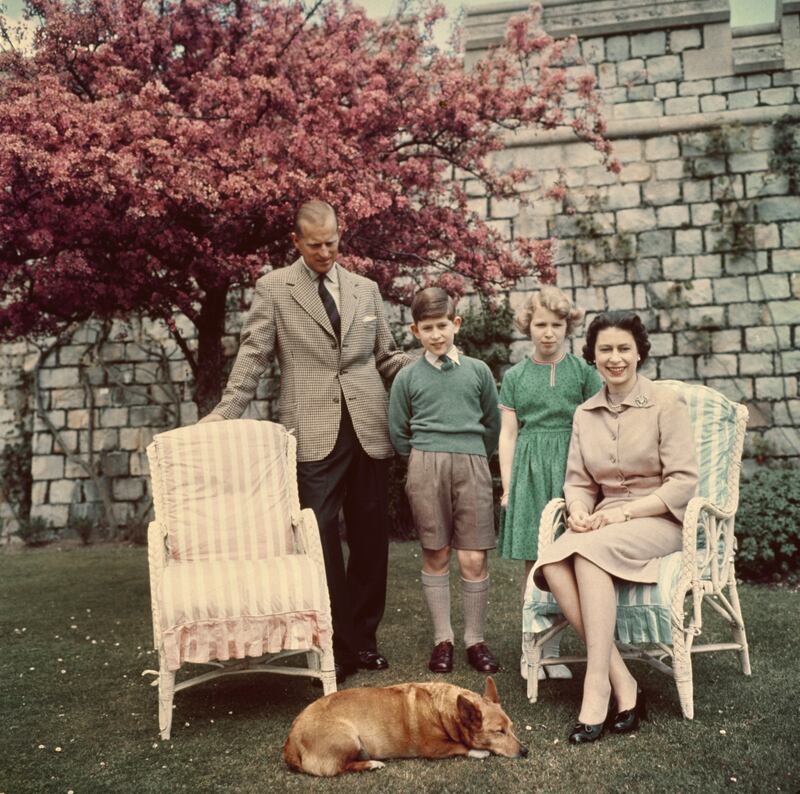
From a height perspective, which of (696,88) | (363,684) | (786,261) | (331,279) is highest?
(696,88)

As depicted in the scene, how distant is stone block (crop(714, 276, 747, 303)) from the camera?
7.95m

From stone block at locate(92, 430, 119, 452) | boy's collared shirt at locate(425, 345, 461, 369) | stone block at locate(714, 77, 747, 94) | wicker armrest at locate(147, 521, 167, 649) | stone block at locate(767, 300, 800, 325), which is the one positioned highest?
stone block at locate(714, 77, 747, 94)

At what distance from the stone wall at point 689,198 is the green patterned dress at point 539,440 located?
474cm

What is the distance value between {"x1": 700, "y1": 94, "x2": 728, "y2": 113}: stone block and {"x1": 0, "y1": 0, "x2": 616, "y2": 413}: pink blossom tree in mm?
2261

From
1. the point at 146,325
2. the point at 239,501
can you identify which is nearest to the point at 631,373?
the point at 239,501

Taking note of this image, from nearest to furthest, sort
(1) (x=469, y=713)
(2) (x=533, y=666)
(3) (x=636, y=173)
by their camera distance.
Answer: (1) (x=469, y=713)
(2) (x=533, y=666)
(3) (x=636, y=173)

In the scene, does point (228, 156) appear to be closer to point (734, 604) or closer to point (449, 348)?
point (449, 348)

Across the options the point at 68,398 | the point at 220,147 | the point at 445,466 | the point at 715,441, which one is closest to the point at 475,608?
the point at 445,466

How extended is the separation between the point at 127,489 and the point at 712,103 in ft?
22.7

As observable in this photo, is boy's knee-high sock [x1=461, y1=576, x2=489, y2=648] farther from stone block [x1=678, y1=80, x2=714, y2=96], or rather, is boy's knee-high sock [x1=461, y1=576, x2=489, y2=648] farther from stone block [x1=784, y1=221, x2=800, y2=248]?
stone block [x1=678, y1=80, x2=714, y2=96]

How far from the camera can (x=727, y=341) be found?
7953 mm

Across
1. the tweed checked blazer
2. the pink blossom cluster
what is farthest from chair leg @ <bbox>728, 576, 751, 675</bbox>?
the pink blossom cluster

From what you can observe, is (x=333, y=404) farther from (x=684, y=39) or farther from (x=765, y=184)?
(x=684, y=39)

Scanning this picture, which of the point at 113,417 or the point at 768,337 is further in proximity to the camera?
the point at 113,417
